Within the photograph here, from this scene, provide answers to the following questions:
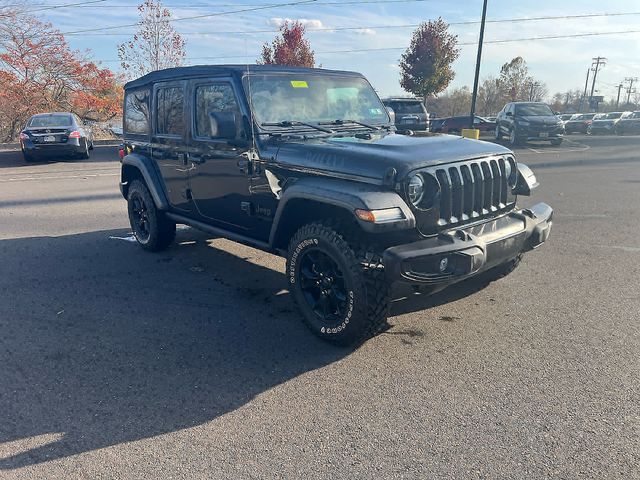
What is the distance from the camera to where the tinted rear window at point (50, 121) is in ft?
52.6

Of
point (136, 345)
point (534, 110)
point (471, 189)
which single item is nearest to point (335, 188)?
point (471, 189)

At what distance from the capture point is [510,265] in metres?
4.38

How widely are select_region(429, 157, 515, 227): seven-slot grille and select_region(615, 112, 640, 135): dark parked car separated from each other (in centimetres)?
3079

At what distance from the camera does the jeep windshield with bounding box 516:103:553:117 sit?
2020 centimetres

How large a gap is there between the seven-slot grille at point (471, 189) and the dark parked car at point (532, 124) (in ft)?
57.5

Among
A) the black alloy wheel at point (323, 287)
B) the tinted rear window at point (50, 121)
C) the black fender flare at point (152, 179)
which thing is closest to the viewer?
the black alloy wheel at point (323, 287)

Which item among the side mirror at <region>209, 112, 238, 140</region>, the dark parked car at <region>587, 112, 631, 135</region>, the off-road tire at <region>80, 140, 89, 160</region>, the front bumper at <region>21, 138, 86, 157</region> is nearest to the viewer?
the side mirror at <region>209, 112, 238, 140</region>

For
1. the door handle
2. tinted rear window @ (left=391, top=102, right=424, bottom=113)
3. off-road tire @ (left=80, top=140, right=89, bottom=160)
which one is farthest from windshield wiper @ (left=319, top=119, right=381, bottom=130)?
tinted rear window @ (left=391, top=102, right=424, bottom=113)

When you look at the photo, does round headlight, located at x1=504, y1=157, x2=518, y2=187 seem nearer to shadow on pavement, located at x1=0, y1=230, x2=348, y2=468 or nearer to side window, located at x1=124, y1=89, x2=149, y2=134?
shadow on pavement, located at x1=0, y1=230, x2=348, y2=468

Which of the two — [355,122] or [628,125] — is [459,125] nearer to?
[628,125]

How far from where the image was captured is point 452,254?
3.22 m

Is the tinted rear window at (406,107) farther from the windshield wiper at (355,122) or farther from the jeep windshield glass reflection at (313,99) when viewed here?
the windshield wiper at (355,122)

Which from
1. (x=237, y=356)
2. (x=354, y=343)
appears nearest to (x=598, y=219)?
(x=354, y=343)

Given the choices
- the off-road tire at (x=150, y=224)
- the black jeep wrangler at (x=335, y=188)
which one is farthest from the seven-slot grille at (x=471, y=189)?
the off-road tire at (x=150, y=224)
